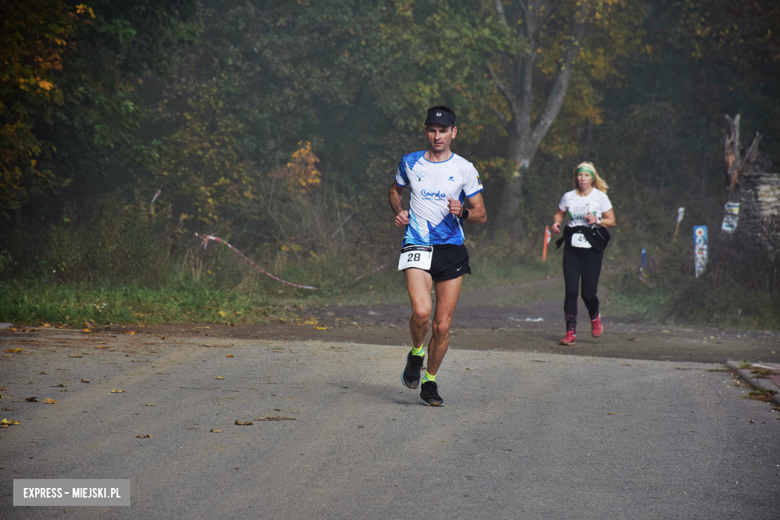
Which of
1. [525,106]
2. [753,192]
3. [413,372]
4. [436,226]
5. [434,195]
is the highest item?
[525,106]

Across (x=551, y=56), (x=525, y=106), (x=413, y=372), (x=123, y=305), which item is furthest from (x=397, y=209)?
(x=551, y=56)

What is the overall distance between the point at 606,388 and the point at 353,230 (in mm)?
14082

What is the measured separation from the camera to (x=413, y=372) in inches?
272

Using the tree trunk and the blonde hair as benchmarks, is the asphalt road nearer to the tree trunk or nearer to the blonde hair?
the blonde hair

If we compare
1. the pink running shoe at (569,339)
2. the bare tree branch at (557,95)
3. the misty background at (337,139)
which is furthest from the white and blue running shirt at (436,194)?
the bare tree branch at (557,95)

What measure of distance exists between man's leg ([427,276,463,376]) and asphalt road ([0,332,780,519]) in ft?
1.29

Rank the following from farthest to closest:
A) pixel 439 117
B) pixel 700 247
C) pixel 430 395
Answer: pixel 700 247, pixel 430 395, pixel 439 117

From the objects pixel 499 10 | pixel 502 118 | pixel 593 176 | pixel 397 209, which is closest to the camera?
pixel 397 209

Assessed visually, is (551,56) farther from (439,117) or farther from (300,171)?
(439,117)

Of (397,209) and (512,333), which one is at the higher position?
(397,209)

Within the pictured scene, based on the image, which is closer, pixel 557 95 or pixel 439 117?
pixel 439 117

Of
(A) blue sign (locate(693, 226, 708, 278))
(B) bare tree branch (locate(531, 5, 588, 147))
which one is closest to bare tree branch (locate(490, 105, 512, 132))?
(B) bare tree branch (locate(531, 5, 588, 147))

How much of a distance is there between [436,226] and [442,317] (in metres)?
0.72

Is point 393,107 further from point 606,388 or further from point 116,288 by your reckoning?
point 606,388
